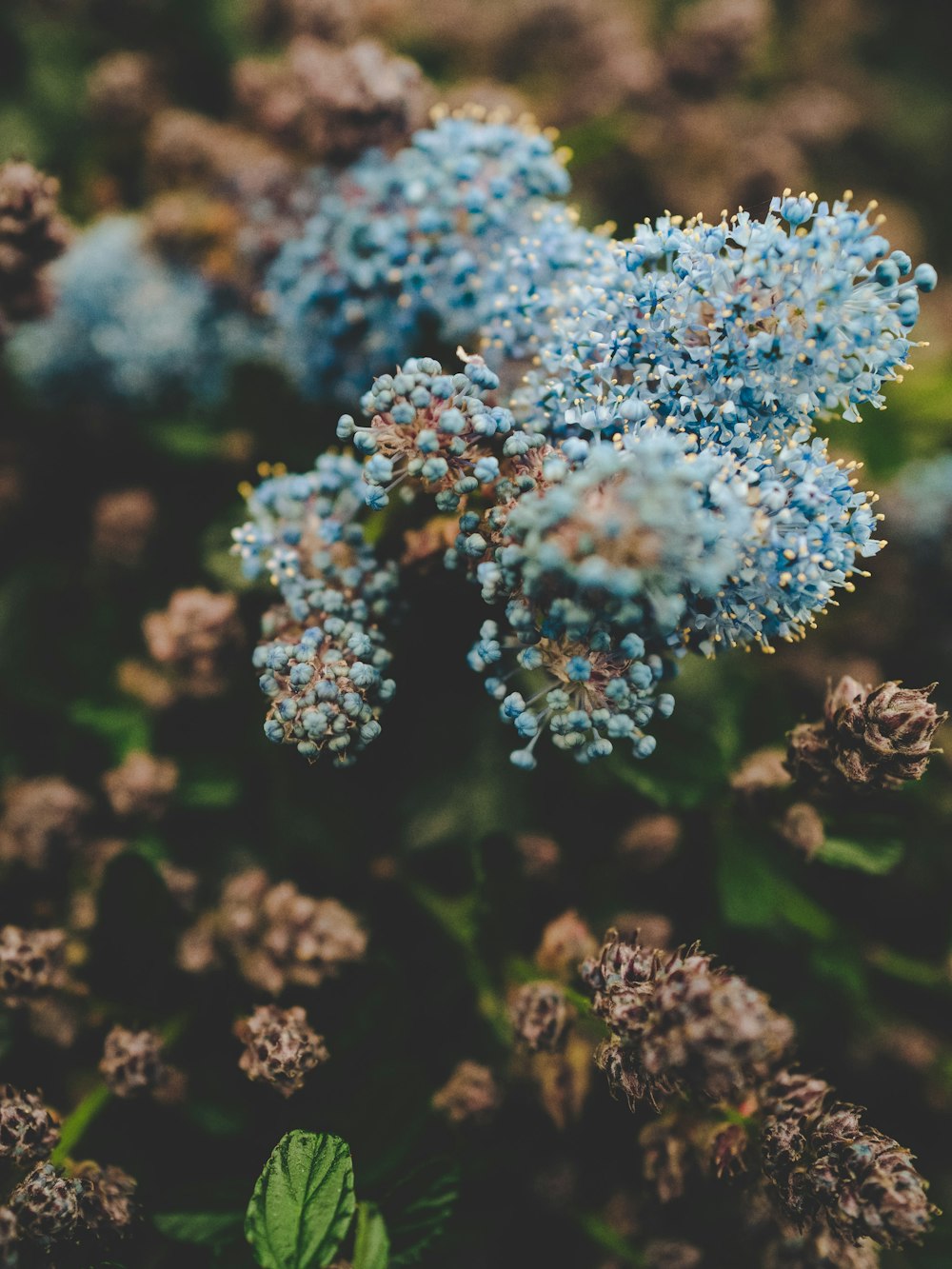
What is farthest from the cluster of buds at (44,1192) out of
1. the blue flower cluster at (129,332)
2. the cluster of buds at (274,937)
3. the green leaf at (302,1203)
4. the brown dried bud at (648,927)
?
the blue flower cluster at (129,332)

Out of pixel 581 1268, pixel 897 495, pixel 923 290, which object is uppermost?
pixel 897 495

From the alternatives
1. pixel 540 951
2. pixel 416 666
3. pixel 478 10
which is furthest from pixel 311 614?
pixel 478 10

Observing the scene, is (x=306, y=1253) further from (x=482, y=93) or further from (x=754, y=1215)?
(x=482, y=93)

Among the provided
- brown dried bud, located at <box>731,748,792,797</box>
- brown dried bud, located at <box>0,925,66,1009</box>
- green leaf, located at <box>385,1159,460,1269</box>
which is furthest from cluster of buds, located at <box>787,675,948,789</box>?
brown dried bud, located at <box>0,925,66,1009</box>

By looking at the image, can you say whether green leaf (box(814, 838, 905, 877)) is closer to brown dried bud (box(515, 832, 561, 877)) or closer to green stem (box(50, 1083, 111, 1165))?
brown dried bud (box(515, 832, 561, 877))

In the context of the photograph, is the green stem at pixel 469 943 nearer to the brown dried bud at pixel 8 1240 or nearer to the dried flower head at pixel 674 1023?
the dried flower head at pixel 674 1023

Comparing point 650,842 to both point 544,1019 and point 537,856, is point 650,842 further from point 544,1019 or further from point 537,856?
point 544,1019
